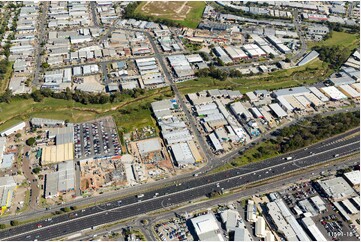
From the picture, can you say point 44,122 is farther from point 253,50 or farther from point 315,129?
point 253,50

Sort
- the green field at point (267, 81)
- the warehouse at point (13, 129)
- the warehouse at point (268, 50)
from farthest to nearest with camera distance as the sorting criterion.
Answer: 1. the warehouse at point (268, 50)
2. the green field at point (267, 81)
3. the warehouse at point (13, 129)

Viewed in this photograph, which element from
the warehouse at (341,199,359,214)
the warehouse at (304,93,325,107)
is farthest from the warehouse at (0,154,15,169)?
the warehouse at (304,93,325,107)

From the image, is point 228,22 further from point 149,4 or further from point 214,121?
point 214,121

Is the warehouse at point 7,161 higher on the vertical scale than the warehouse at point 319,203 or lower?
higher

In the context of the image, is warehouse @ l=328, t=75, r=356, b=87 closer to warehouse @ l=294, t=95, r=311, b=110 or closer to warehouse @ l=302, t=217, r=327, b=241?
warehouse @ l=294, t=95, r=311, b=110

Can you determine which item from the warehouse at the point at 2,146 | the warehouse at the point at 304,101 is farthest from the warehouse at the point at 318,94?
the warehouse at the point at 2,146

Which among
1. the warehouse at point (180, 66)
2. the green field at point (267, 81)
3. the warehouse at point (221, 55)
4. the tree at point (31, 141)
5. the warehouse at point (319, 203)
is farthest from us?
the warehouse at point (221, 55)

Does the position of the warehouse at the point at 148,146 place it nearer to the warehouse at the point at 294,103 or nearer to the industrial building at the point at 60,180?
the industrial building at the point at 60,180
